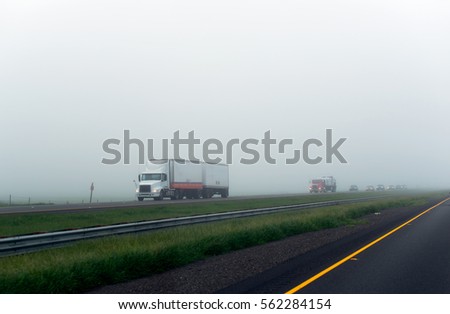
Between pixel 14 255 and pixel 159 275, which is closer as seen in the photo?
pixel 159 275

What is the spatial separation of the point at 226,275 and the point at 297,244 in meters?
6.69

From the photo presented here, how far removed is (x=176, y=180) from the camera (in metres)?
55.6

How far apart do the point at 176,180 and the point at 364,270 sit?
44.6 m

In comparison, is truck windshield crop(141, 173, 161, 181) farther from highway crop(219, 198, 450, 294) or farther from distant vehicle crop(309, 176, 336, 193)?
distant vehicle crop(309, 176, 336, 193)

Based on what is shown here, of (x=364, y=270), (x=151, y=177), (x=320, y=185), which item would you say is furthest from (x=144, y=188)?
(x=320, y=185)

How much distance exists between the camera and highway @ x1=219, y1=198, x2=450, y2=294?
965 centimetres

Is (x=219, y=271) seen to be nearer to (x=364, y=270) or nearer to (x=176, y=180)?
(x=364, y=270)

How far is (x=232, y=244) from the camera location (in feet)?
55.7

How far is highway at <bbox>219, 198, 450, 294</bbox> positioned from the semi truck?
37.3 meters

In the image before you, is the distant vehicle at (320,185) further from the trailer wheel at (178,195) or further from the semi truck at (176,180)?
the trailer wheel at (178,195)

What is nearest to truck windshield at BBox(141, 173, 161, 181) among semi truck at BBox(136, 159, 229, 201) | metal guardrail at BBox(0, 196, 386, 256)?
semi truck at BBox(136, 159, 229, 201)

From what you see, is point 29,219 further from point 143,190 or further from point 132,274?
point 143,190

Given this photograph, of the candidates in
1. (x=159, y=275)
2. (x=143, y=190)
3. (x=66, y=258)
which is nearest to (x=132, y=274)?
(x=159, y=275)
